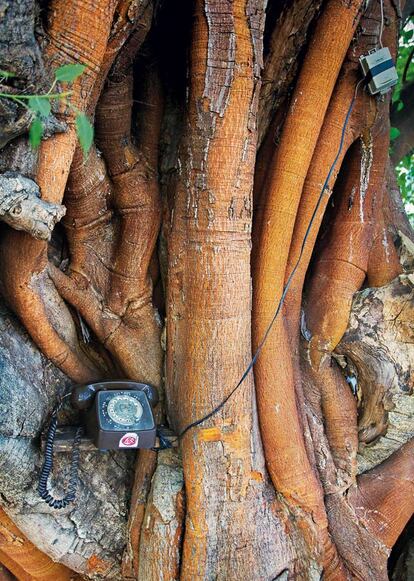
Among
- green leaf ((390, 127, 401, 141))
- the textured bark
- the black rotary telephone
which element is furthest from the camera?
green leaf ((390, 127, 401, 141))

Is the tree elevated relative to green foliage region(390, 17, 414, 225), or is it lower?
lower

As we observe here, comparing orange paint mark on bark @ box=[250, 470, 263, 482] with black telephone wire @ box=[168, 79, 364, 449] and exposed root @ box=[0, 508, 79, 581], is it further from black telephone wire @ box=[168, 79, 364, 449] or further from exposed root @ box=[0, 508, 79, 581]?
exposed root @ box=[0, 508, 79, 581]

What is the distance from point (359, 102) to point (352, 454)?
142 centimetres

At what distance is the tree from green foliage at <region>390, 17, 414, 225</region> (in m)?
1.33

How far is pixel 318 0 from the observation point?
2.21 m

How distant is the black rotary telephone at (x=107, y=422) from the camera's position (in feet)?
6.33

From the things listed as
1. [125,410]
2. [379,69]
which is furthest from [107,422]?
[379,69]

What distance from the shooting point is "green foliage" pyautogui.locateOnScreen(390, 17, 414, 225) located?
377 cm

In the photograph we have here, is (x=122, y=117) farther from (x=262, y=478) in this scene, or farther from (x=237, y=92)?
(x=262, y=478)

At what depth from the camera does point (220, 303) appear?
79.5 inches

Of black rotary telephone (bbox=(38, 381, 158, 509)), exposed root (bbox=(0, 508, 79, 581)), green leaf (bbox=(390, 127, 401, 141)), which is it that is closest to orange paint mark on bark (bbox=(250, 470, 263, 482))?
black rotary telephone (bbox=(38, 381, 158, 509))

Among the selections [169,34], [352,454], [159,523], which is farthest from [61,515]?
[169,34]

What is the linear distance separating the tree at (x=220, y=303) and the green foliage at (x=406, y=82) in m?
1.33

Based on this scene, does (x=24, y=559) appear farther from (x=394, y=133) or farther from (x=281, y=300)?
(x=394, y=133)
